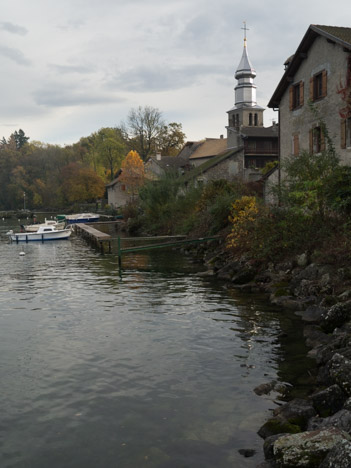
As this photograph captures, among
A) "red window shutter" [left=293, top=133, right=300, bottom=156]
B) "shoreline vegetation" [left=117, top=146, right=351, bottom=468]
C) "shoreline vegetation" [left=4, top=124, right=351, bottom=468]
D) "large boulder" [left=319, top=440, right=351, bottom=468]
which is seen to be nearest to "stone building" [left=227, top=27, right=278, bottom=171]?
"shoreline vegetation" [left=4, top=124, right=351, bottom=468]

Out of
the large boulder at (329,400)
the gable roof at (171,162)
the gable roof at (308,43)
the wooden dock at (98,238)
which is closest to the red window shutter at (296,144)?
the gable roof at (308,43)

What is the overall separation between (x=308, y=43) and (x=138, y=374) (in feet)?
75.4

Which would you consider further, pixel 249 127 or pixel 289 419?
pixel 249 127

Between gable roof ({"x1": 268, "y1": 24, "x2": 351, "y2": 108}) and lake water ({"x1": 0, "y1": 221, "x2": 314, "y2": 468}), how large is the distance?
14.1 m

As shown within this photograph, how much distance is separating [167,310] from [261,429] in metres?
8.63

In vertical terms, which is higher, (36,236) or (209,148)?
(209,148)

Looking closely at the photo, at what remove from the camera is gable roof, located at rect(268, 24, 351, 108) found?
23.9 metres

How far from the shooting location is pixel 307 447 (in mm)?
6680

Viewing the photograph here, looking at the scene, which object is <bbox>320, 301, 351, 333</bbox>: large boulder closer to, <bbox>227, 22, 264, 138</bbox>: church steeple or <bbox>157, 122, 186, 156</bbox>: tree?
<bbox>227, 22, 264, 138</bbox>: church steeple

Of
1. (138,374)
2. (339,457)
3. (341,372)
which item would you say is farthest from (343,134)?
(339,457)

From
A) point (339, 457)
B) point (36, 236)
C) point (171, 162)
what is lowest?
point (339, 457)

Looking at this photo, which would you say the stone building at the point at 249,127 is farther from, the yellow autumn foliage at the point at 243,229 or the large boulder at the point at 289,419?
the large boulder at the point at 289,419

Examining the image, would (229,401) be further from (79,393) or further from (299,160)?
(299,160)

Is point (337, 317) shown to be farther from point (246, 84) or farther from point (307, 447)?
point (246, 84)
